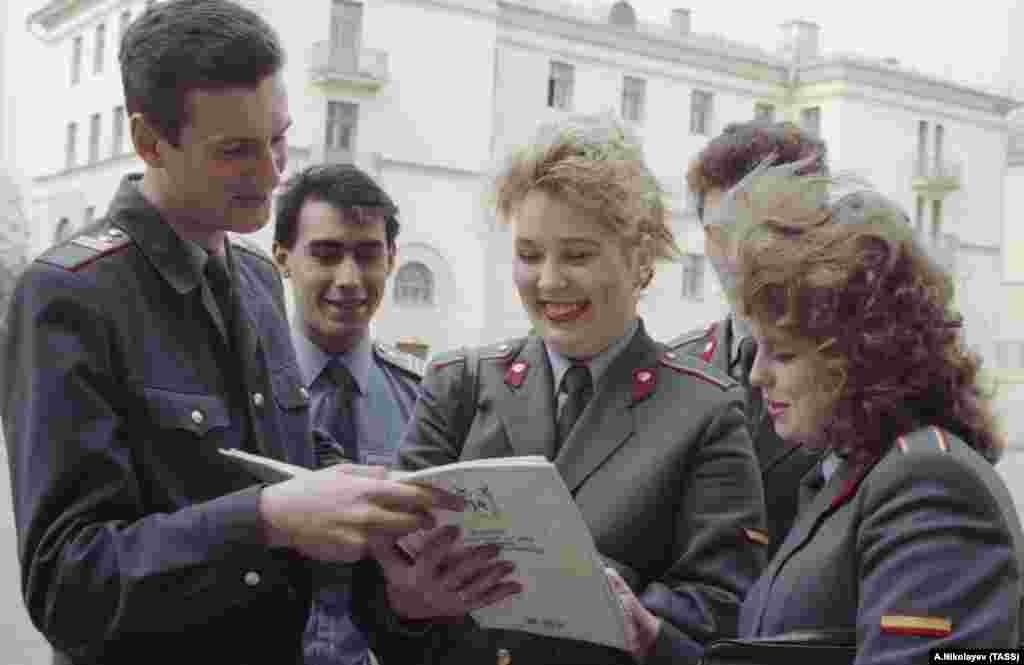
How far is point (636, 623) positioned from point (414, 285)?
23539 mm

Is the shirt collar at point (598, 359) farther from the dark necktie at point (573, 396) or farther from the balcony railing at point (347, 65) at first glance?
the balcony railing at point (347, 65)

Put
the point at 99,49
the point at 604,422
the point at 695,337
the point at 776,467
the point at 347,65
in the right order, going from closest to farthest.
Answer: the point at 604,422 → the point at 776,467 → the point at 695,337 → the point at 347,65 → the point at 99,49

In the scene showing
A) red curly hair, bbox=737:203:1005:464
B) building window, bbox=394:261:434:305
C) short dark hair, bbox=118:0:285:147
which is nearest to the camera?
red curly hair, bbox=737:203:1005:464

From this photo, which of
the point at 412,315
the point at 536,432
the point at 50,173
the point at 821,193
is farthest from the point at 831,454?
the point at 50,173

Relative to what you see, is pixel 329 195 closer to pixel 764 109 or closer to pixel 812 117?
pixel 764 109

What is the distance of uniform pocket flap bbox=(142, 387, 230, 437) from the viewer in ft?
6.36

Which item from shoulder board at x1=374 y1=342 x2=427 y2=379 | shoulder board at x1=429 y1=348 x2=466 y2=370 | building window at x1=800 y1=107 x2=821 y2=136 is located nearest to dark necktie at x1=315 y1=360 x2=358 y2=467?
shoulder board at x1=374 y1=342 x2=427 y2=379

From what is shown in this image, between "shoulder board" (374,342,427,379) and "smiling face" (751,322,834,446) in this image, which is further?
"shoulder board" (374,342,427,379)

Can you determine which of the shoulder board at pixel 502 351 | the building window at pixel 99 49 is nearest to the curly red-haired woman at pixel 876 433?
the shoulder board at pixel 502 351

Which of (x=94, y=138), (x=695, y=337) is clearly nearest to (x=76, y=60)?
(x=94, y=138)

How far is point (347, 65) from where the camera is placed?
24.9 meters

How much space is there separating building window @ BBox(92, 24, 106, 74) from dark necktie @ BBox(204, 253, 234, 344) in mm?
26445

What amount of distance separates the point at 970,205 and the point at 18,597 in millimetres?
32147

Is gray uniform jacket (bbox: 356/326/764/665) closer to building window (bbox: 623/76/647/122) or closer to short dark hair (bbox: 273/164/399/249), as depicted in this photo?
short dark hair (bbox: 273/164/399/249)
